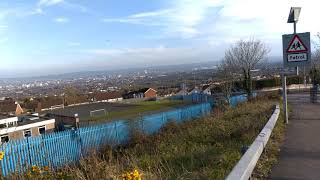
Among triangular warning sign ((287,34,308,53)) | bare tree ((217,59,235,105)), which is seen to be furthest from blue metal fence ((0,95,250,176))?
bare tree ((217,59,235,105))

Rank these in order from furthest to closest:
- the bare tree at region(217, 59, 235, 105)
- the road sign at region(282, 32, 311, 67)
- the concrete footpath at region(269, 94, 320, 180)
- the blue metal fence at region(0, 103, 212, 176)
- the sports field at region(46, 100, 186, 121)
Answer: the sports field at region(46, 100, 186, 121) → the bare tree at region(217, 59, 235, 105) → the blue metal fence at region(0, 103, 212, 176) → the road sign at region(282, 32, 311, 67) → the concrete footpath at region(269, 94, 320, 180)

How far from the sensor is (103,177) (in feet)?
16.6

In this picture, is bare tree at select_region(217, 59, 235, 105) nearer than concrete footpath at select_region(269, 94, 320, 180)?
No

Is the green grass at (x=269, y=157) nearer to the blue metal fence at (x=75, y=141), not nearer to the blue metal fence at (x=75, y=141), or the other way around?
the blue metal fence at (x=75, y=141)

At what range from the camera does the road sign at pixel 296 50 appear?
10906mm

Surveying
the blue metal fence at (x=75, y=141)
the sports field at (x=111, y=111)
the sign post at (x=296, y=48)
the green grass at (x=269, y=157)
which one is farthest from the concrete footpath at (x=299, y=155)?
the sports field at (x=111, y=111)

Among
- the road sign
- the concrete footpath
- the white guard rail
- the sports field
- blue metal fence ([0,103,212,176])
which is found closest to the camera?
the white guard rail

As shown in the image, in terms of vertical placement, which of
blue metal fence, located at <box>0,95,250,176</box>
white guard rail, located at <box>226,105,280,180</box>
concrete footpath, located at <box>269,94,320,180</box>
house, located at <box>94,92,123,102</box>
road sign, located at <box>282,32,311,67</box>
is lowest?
house, located at <box>94,92,123,102</box>

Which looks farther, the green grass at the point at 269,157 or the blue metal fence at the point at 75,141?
the blue metal fence at the point at 75,141

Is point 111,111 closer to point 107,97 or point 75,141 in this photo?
point 107,97

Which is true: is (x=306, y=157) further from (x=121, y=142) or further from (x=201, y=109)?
(x=201, y=109)

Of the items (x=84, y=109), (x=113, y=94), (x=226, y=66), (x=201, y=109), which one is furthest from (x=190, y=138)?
(x=113, y=94)

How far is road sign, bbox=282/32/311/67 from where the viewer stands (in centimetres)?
1091

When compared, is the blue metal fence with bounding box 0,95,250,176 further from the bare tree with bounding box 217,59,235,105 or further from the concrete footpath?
the bare tree with bounding box 217,59,235,105
